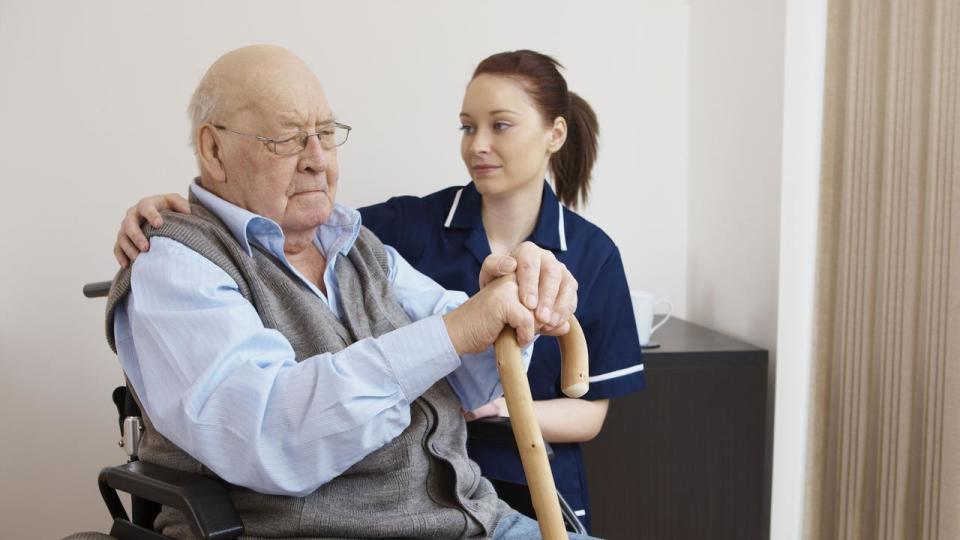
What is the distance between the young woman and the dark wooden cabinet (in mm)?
305

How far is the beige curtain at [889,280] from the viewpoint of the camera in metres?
1.77

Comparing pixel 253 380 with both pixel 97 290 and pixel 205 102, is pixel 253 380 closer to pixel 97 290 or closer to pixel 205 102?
pixel 205 102

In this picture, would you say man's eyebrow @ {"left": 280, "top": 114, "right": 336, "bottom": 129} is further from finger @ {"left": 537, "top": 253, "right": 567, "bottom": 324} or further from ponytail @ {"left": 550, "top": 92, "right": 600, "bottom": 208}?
ponytail @ {"left": 550, "top": 92, "right": 600, "bottom": 208}

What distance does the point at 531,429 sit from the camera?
1.10 m

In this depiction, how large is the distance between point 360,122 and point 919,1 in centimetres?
142

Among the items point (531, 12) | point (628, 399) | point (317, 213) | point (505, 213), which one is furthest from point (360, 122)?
point (317, 213)

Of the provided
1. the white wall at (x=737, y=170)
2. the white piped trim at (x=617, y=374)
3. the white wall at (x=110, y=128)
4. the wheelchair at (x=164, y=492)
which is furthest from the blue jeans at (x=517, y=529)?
the white wall at (x=110, y=128)

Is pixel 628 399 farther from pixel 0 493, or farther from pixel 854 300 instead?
pixel 0 493

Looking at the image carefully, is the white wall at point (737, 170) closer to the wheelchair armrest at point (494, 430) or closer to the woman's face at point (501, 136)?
the woman's face at point (501, 136)

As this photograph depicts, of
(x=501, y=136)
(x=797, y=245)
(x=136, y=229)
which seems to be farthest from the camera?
(x=797, y=245)

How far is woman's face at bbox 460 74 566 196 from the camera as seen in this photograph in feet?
6.41

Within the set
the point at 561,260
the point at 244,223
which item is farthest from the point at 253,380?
the point at 561,260

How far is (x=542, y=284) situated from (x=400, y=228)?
2.65 feet

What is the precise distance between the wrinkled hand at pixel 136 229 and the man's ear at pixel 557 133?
916 mm
